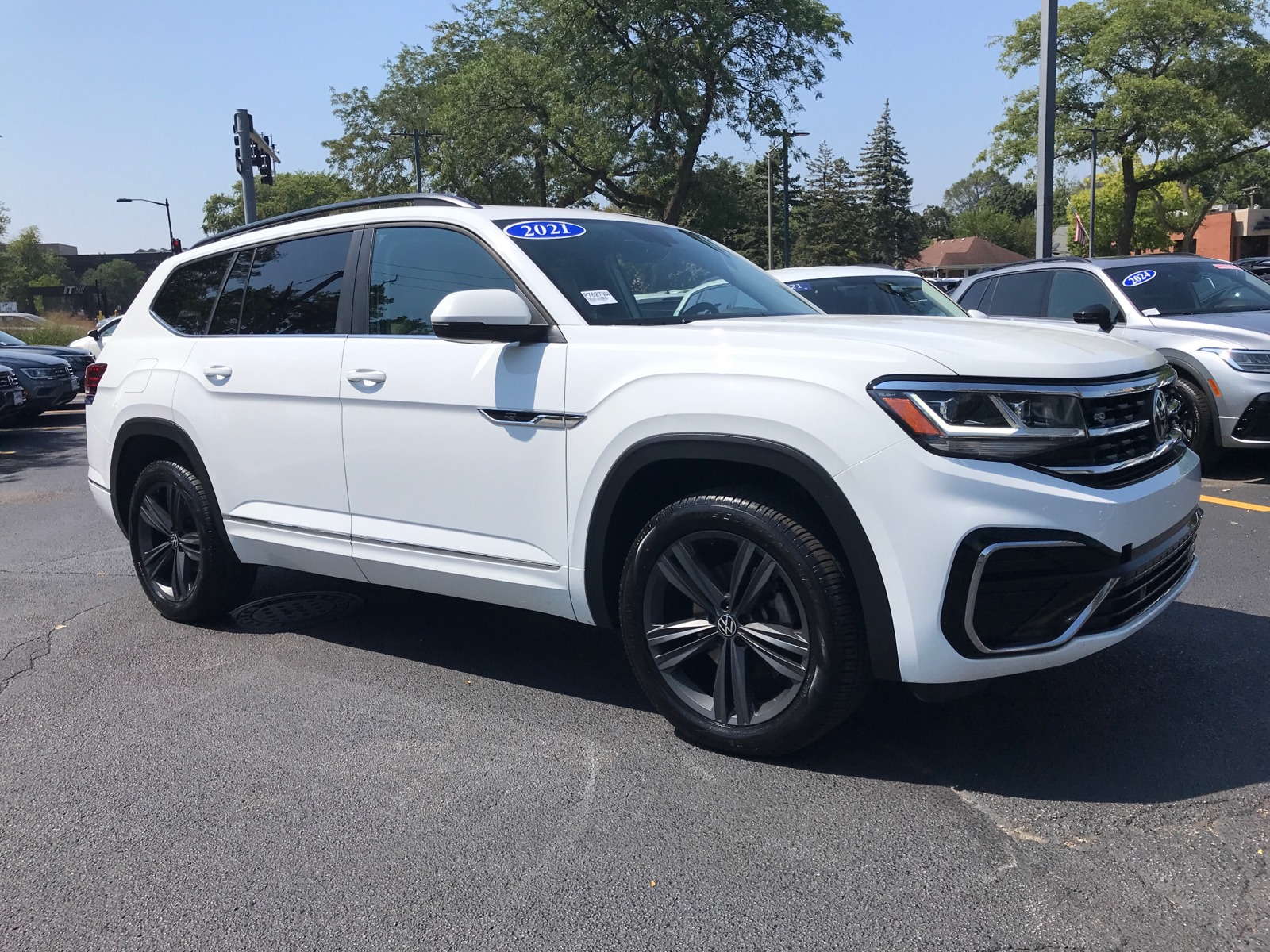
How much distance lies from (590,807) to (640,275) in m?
1.94

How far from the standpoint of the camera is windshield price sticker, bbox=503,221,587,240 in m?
3.92

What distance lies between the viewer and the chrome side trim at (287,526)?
420cm

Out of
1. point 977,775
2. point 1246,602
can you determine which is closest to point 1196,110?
point 1246,602

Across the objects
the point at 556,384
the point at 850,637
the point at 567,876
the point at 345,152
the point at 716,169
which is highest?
the point at 345,152

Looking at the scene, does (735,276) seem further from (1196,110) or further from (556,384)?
(1196,110)

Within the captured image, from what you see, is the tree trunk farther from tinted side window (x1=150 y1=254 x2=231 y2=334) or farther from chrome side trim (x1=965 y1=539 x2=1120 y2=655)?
chrome side trim (x1=965 y1=539 x2=1120 y2=655)

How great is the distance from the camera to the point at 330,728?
12.3 feet

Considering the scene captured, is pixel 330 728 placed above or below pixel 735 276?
below

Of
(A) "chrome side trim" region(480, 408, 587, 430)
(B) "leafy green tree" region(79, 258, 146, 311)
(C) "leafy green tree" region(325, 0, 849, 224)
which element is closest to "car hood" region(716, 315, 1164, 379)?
(A) "chrome side trim" region(480, 408, 587, 430)

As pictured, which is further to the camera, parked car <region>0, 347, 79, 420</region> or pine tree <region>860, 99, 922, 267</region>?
pine tree <region>860, 99, 922, 267</region>

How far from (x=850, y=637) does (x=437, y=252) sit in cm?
215

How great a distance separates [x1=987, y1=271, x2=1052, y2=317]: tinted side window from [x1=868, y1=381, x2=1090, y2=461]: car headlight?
6823mm

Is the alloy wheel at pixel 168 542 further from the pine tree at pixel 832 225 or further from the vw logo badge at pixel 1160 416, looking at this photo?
the pine tree at pixel 832 225

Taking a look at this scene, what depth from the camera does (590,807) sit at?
309cm
